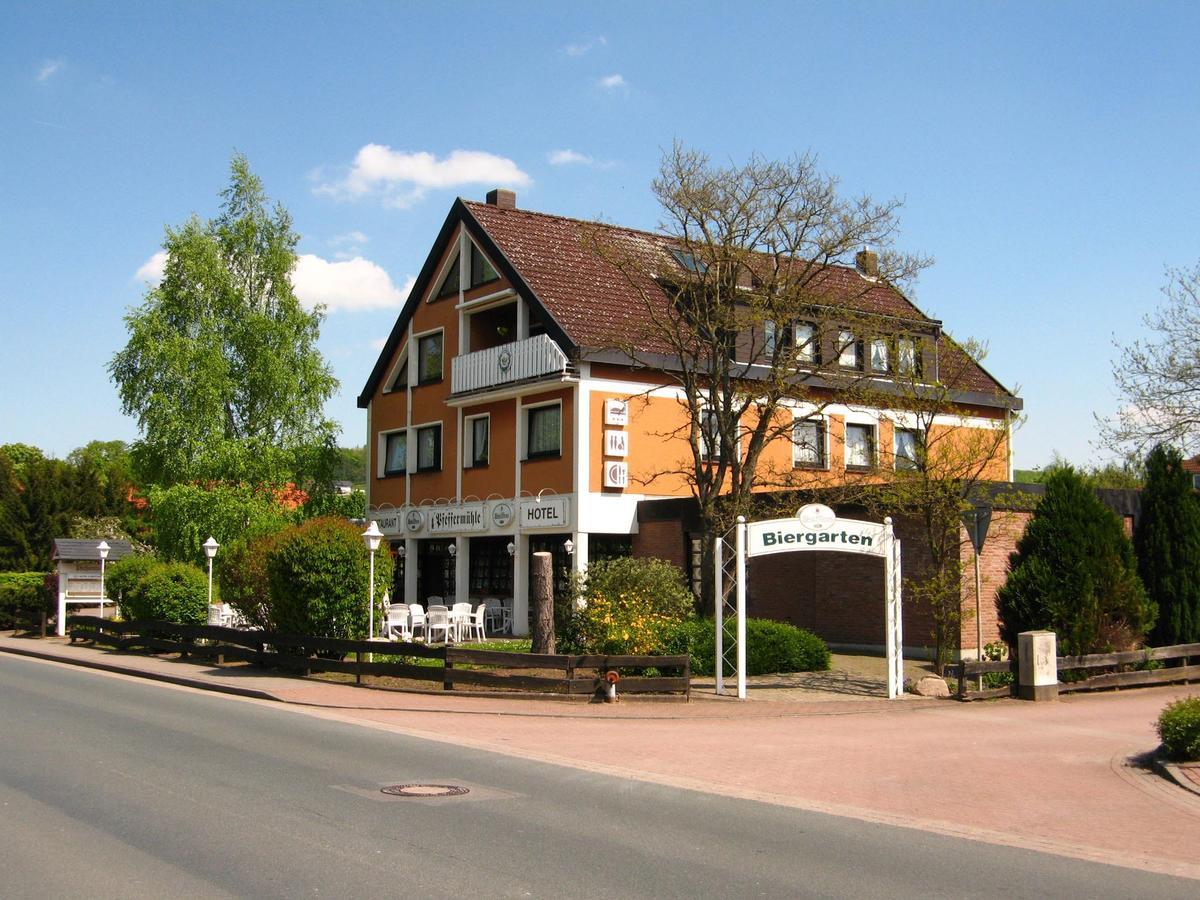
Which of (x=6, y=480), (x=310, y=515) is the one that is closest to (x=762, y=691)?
(x=310, y=515)

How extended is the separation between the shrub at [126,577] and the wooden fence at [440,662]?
3960mm

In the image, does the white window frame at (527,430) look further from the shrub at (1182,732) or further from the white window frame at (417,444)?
the shrub at (1182,732)

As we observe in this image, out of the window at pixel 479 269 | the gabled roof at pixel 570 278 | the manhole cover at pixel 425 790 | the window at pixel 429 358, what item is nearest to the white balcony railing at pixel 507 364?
the gabled roof at pixel 570 278

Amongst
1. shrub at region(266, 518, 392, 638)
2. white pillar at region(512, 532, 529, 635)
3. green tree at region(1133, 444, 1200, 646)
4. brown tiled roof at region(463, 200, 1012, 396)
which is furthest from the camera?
white pillar at region(512, 532, 529, 635)

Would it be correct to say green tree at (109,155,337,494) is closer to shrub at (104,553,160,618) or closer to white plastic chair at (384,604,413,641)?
shrub at (104,553,160,618)

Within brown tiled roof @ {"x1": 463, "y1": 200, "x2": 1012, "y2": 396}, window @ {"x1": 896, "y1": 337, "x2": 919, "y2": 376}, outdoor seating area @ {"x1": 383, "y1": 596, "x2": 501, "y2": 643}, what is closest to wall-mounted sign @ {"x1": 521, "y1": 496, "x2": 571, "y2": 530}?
outdoor seating area @ {"x1": 383, "y1": 596, "x2": 501, "y2": 643}

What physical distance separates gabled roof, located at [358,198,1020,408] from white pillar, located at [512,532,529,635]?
556cm

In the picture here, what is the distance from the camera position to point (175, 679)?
70.1ft

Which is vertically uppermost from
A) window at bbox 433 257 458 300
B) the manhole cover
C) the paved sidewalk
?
window at bbox 433 257 458 300

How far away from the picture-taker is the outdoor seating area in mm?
26188

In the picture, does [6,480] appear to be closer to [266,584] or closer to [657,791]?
[266,584]

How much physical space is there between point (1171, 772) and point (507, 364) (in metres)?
22.2

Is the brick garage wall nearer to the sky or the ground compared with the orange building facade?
nearer to the ground

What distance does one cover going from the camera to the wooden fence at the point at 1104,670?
1872 cm
